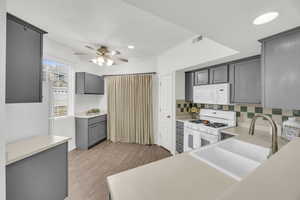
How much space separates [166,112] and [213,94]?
1.28 m

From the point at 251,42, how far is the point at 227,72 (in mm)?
927

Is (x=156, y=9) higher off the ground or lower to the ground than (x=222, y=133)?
higher

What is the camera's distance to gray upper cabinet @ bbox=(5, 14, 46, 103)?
3.57ft

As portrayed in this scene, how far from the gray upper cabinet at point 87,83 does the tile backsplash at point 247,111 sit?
2.57 m

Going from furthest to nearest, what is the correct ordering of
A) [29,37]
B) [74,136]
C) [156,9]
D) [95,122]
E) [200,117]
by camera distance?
[95,122]
[74,136]
[200,117]
[29,37]
[156,9]

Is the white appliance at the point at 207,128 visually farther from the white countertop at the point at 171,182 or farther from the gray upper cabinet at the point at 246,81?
the white countertop at the point at 171,182

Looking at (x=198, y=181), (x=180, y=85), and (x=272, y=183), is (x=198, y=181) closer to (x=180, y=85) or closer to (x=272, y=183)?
(x=272, y=183)

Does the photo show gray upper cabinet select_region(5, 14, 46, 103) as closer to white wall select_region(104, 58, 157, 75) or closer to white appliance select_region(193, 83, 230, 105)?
white wall select_region(104, 58, 157, 75)

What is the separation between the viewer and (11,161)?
1.05m

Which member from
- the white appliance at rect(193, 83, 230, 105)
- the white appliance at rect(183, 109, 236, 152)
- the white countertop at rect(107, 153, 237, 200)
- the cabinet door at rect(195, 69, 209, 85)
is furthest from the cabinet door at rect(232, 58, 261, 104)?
the white countertop at rect(107, 153, 237, 200)

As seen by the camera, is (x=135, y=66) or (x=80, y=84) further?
(x=135, y=66)

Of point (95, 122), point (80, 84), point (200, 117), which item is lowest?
point (95, 122)

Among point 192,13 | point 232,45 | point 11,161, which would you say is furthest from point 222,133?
point 11,161

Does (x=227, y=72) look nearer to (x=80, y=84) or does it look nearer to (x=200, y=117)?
(x=200, y=117)
